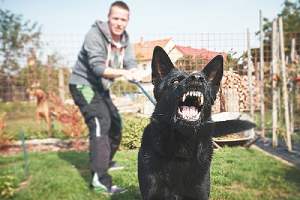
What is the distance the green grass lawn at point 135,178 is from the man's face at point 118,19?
1.41m

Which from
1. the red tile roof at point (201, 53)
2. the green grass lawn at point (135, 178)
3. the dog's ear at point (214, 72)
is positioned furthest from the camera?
the green grass lawn at point (135, 178)

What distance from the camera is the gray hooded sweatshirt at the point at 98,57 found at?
4152 millimetres

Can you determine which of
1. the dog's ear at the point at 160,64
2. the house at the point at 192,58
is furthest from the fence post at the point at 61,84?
the dog's ear at the point at 160,64

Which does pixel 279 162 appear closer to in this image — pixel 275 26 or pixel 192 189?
Result: pixel 275 26

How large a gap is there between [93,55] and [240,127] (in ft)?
6.91

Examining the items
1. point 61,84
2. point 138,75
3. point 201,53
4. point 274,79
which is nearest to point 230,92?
point 201,53

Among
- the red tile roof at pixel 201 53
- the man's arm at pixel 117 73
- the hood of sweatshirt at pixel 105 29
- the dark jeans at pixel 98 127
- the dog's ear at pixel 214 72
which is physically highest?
the hood of sweatshirt at pixel 105 29

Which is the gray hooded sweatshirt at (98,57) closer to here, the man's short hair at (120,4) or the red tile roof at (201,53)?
the man's short hair at (120,4)

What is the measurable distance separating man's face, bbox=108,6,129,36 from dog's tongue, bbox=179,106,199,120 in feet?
7.42

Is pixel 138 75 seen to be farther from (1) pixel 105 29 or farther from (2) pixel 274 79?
(2) pixel 274 79

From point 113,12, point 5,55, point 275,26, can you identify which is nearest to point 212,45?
point 113,12

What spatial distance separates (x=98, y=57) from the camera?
4.14 meters

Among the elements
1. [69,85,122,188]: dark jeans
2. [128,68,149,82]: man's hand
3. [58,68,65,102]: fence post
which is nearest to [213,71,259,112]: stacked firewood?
[128,68,149,82]: man's hand

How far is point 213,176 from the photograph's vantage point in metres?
2.47
